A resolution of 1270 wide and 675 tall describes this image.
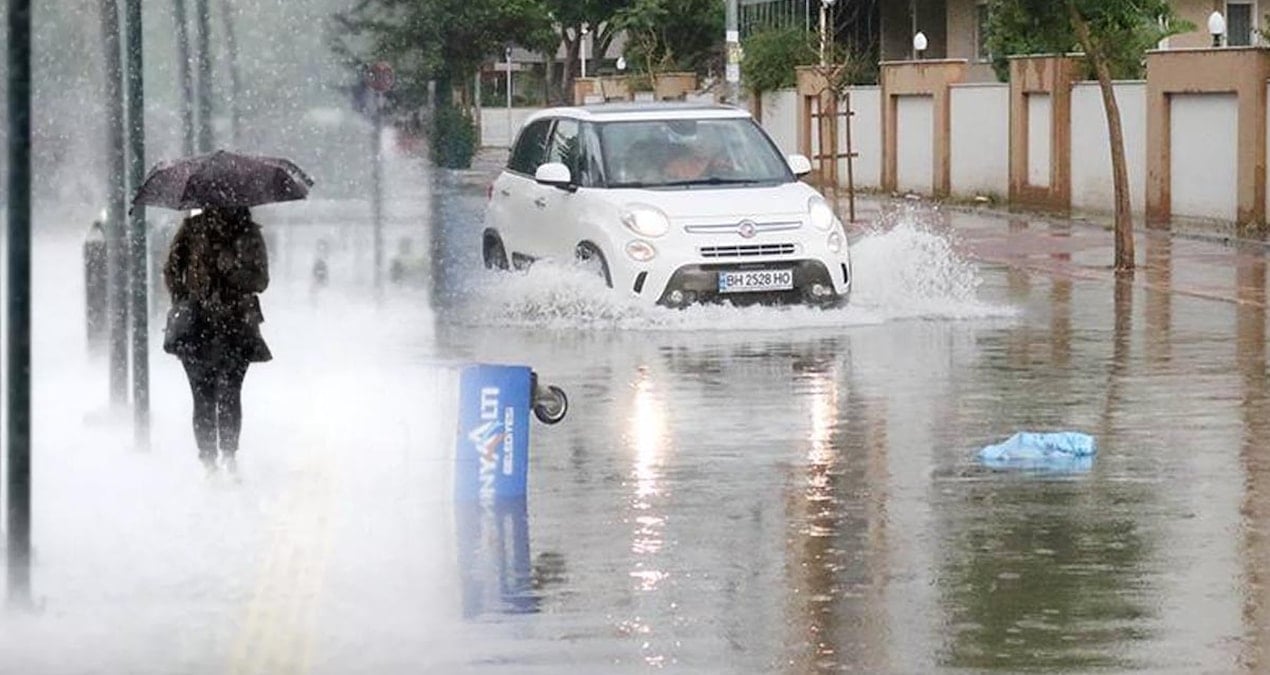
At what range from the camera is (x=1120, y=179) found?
2405 cm

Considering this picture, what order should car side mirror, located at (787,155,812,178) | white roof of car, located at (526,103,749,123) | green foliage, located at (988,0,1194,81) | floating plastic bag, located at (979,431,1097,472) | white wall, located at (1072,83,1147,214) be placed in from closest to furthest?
Answer: floating plastic bag, located at (979,431,1097,472)
car side mirror, located at (787,155,812,178)
white roof of car, located at (526,103,749,123)
green foliage, located at (988,0,1194,81)
white wall, located at (1072,83,1147,214)

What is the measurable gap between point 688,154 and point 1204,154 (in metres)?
11.9

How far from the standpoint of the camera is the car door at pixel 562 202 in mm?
19203

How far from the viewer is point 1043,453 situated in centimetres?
1188

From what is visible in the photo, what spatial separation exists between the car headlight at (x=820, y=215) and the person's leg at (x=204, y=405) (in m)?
7.83

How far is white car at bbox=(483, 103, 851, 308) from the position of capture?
18.3 metres

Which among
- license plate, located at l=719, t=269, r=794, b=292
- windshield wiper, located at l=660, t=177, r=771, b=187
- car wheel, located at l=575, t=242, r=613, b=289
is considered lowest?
license plate, located at l=719, t=269, r=794, b=292

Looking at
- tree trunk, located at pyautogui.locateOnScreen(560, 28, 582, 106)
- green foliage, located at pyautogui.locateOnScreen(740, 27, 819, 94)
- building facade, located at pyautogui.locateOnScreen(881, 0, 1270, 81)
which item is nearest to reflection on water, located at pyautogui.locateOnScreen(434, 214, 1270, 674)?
building facade, located at pyautogui.locateOnScreen(881, 0, 1270, 81)

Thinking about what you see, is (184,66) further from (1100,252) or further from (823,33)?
(823,33)

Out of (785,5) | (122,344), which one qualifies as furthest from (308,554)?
(785,5)

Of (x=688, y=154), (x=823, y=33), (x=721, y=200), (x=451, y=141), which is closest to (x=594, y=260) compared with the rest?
(x=721, y=200)

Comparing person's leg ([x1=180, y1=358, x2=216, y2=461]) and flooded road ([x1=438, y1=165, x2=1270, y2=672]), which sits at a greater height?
person's leg ([x1=180, y1=358, x2=216, y2=461])

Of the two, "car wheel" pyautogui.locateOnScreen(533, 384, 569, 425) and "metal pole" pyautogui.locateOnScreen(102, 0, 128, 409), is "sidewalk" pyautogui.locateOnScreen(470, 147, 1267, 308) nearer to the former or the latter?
"metal pole" pyautogui.locateOnScreen(102, 0, 128, 409)

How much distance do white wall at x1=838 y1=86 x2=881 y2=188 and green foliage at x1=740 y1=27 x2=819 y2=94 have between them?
498 centimetres
